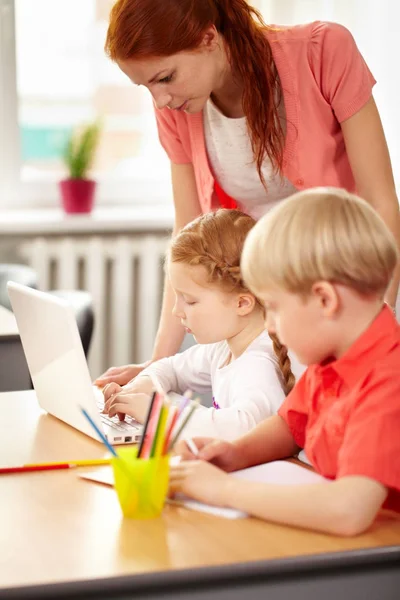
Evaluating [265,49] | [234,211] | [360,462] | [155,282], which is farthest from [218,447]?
[155,282]

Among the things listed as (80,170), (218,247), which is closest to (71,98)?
(80,170)

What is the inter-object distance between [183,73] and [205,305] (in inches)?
16.8

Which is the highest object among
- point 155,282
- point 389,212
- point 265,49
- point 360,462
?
point 265,49

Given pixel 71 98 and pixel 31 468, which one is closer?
pixel 31 468

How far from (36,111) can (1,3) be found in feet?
1.33

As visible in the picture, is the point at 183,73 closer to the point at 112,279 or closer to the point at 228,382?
the point at 228,382

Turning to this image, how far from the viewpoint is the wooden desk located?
920 mm

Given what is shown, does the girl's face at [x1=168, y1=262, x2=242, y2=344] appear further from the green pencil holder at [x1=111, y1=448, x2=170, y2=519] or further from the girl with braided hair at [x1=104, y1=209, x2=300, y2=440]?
the green pencil holder at [x1=111, y1=448, x2=170, y2=519]

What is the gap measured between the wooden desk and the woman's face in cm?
76

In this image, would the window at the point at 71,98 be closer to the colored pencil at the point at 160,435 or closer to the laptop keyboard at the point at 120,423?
the laptop keyboard at the point at 120,423

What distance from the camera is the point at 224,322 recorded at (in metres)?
1.53

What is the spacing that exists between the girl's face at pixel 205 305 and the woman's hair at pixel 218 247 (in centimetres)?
1

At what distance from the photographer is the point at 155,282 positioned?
11.4 feet

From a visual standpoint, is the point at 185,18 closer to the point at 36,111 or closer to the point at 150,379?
the point at 150,379
